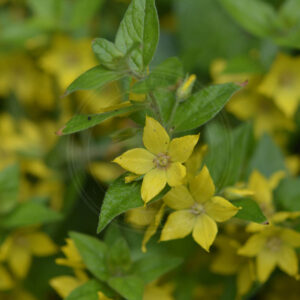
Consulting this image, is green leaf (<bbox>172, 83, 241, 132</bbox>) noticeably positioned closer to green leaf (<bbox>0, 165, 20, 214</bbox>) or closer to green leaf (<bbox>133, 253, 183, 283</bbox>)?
green leaf (<bbox>133, 253, 183, 283</bbox>)

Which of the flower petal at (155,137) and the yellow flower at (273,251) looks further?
the yellow flower at (273,251)

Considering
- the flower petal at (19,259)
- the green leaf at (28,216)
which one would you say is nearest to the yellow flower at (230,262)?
the green leaf at (28,216)

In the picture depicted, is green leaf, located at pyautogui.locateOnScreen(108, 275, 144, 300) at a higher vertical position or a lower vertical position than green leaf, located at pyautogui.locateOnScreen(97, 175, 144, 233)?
lower

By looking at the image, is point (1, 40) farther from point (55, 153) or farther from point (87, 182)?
point (87, 182)

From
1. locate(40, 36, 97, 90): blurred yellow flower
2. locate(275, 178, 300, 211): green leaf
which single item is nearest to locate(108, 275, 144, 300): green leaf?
locate(275, 178, 300, 211): green leaf

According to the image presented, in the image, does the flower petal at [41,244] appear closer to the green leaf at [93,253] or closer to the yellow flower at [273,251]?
the green leaf at [93,253]

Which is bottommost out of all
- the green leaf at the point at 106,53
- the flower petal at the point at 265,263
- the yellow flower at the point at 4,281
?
the flower petal at the point at 265,263

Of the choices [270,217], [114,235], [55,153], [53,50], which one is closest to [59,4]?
[53,50]
